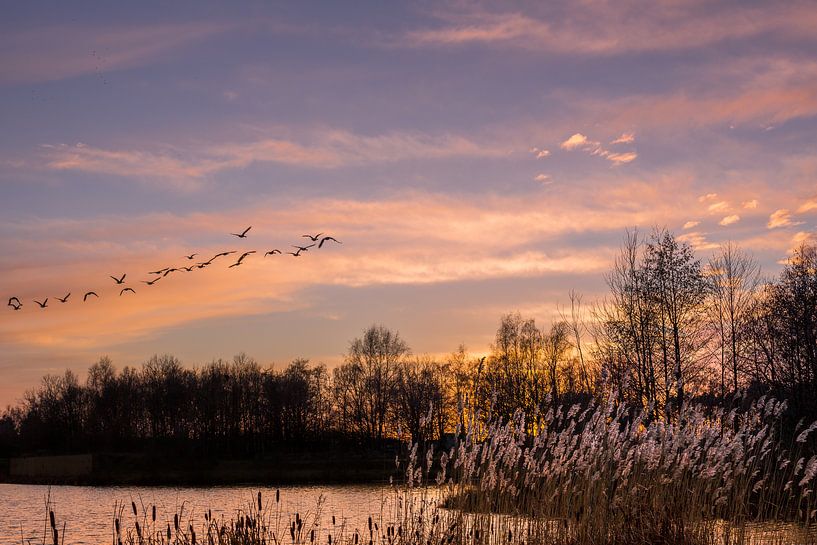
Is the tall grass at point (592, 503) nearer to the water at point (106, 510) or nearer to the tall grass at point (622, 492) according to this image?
the tall grass at point (622, 492)

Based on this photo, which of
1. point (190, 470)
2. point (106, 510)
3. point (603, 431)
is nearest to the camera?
point (603, 431)

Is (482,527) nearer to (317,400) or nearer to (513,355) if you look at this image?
(513,355)

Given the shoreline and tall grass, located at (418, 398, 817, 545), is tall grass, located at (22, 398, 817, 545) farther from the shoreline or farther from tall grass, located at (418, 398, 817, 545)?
the shoreline

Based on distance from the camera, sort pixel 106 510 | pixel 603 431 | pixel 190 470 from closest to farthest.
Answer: pixel 603 431 < pixel 106 510 < pixel 190 470

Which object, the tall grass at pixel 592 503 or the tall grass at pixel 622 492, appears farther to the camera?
the tall grass at pixel 622 492

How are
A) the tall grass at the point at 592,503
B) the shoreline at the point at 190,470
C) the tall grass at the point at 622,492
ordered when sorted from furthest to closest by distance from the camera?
the shoreline at the point at 190,470
the tall grass at the point at 622,492
the tall grass at the point at 592,503

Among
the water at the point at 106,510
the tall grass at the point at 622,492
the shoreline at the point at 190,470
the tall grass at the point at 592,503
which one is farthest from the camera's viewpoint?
the shoreline at the point at 190,470

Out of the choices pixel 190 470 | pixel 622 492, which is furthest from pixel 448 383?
pixel 622 492

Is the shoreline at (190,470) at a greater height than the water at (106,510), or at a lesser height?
lesser

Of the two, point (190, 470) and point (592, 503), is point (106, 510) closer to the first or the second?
point (592, 503)

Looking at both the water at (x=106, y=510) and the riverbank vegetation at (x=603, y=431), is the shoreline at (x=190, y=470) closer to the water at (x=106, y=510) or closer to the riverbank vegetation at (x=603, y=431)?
the riverbank vegetation at (x=603, y=431)

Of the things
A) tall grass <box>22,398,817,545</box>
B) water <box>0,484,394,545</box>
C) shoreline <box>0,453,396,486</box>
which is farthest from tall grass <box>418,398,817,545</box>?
shoreline <box>0,453,396,486</box>

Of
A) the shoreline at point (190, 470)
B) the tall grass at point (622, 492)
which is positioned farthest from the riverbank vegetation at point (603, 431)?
the shoreline at point (190, 470)

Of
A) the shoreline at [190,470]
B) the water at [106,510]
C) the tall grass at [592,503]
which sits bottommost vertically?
the shoreline at [190,470]
